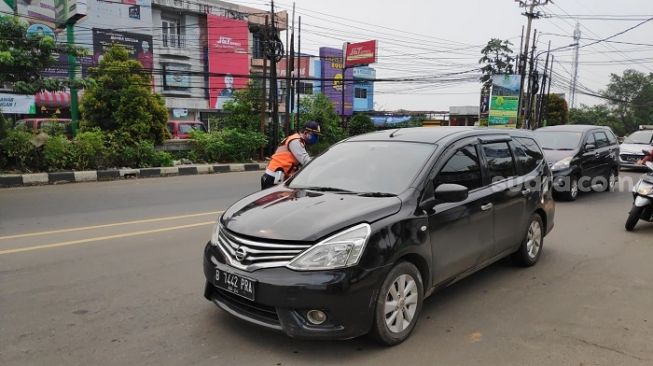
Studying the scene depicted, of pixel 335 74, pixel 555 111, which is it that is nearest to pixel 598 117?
pixel 555 111

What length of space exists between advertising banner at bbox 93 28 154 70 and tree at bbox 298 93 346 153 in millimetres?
12887

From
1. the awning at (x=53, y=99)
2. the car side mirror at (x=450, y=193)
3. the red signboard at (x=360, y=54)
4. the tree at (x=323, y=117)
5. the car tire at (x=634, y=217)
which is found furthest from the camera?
the red signboard at (x=360, y=54)

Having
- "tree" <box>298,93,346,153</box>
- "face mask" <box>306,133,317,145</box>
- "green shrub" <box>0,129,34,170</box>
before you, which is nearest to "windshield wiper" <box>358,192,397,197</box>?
"face mask" <box>306,133,317,145</box>

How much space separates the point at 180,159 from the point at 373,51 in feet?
77.0

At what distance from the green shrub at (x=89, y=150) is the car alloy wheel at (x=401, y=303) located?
12.6 meters

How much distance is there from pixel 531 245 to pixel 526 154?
100 cm

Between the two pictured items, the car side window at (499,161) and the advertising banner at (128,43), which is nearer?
the car side window at (499,161)

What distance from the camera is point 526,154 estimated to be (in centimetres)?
552

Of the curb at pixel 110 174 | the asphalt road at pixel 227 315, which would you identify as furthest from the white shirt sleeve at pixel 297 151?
the curb at pixel 110 174

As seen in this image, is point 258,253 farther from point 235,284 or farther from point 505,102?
point 505,102

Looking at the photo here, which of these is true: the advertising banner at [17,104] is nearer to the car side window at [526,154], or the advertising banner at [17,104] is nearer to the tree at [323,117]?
the tree at [323,117]

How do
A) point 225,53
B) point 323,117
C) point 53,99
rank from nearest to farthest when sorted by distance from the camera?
point 323,117 → point 53,99 → point 225,53

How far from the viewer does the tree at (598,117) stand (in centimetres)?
5688

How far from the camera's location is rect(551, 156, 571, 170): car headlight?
1017 cm
